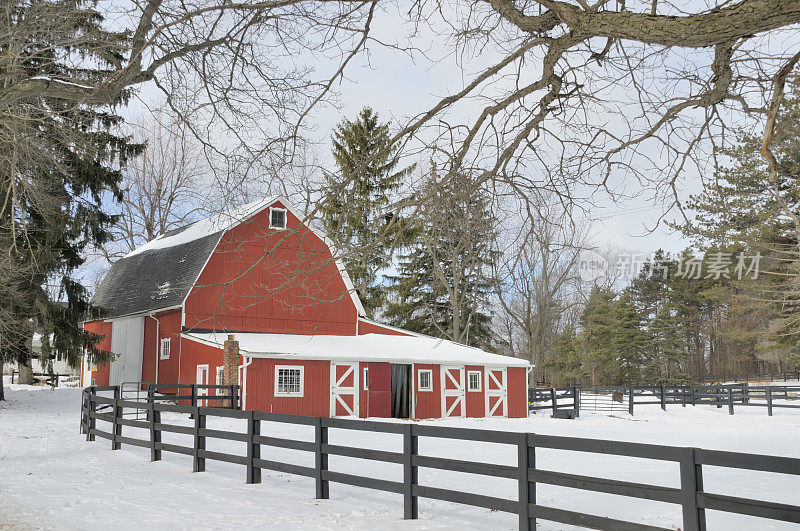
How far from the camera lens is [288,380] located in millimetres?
23438

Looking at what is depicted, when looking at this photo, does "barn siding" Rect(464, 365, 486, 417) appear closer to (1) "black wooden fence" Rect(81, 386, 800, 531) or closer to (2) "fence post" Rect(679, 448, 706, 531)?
(1) "black wooden fence" Rect(81, 386, 800, 531)

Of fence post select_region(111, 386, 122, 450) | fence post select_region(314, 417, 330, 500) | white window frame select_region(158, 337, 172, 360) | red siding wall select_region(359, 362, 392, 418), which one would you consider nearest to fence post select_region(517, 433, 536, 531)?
fence post select_region(314, 417, 330, 500)

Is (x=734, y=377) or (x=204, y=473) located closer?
(x=204, y=473)

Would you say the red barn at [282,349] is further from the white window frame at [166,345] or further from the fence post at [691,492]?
the fence post at [691,492]

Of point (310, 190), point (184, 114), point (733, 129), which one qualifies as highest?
point (184, 114)

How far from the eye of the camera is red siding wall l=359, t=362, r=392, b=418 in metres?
25.0

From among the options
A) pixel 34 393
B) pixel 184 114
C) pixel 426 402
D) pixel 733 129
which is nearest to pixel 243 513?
pixel 184 114

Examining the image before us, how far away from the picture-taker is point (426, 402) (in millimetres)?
26203

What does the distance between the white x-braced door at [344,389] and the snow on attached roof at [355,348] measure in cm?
44

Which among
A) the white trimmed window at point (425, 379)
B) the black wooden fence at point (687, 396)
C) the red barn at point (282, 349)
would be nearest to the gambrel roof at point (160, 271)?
the red barn at point (282, 349)

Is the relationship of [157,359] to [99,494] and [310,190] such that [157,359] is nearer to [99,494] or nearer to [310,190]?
[99,494]

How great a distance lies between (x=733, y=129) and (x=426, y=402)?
19916 millimetres

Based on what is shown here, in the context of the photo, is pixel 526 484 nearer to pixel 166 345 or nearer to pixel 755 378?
pixel 166 345

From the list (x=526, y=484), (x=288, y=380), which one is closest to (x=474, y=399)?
(x=288, y=380)
